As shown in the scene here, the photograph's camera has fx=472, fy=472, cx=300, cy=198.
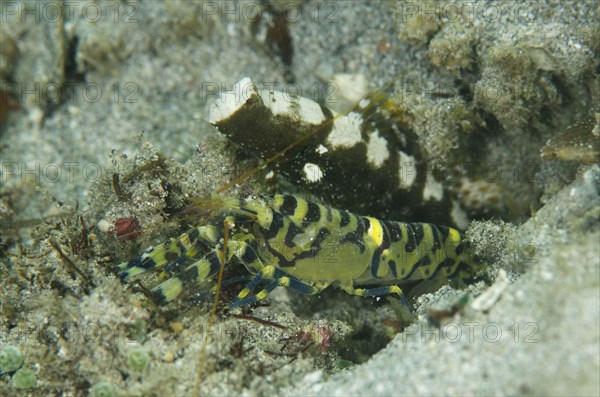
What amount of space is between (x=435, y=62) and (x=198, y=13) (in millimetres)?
2592

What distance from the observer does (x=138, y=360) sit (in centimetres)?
255

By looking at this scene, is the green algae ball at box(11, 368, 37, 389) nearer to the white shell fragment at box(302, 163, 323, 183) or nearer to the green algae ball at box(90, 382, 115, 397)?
the green algae ball at box(90, 382, 115, 397)

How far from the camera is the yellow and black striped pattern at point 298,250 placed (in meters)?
3.03

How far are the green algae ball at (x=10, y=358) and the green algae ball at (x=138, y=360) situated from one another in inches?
27.5

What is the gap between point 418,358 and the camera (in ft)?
7.97

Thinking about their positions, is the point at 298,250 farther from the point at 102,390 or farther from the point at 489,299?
the point at 102,390

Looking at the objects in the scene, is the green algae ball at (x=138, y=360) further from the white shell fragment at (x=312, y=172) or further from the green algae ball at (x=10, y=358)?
the white shell fragment at (x=312, y=172)

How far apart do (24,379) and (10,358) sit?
0.16 m

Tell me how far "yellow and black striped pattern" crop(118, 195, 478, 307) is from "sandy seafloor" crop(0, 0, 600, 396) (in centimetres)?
25

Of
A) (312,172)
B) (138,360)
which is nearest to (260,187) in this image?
Answer: (312,172)

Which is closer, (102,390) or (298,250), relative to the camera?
(102,390)

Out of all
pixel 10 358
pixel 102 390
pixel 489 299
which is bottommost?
pixel 489 299

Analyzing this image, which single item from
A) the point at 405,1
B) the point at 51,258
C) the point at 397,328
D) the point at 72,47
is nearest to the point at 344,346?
the point at 397,328

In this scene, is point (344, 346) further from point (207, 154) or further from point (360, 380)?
point (207, 154)
